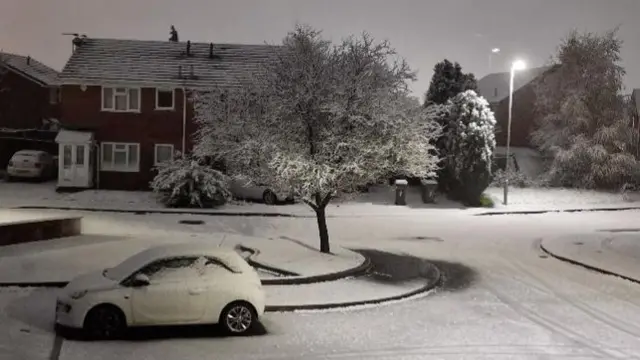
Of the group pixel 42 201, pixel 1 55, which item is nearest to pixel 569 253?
pixel 42 201

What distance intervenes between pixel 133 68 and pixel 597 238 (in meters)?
23.3

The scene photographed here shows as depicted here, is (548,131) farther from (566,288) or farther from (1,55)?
(1,55)

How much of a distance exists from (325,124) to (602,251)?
967 cm

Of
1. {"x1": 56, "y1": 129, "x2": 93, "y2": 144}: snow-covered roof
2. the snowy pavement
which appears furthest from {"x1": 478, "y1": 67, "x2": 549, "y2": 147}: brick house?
{"x1": 56, "y1": 129, "x2": 93, "y2": 144}: snow-covered roof

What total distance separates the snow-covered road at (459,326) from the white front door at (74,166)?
19.6 m

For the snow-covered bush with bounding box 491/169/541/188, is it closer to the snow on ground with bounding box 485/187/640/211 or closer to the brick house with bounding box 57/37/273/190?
the snow on ground with bounding box 485/187/640/211

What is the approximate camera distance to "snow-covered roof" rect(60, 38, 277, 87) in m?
35.5

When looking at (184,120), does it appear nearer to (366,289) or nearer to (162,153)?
(162,153)

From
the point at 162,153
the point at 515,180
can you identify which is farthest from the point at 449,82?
the point at 162,153

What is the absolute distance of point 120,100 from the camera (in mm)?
35969

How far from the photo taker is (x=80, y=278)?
11.7m

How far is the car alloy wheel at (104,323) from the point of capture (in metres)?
10.8

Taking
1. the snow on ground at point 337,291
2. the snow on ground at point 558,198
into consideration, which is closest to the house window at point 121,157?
the snow on ground at point 558,198

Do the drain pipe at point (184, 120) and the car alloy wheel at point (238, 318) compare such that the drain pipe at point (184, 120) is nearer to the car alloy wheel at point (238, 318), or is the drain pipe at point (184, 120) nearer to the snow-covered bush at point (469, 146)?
the snow-covered bush at point (469, 146)
